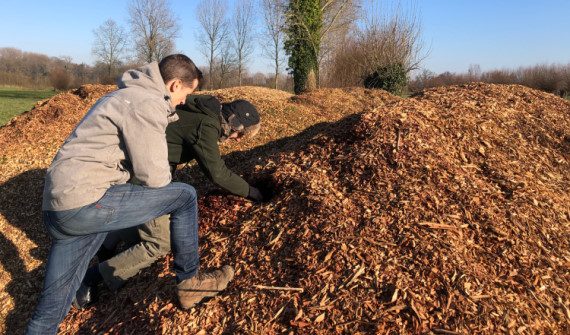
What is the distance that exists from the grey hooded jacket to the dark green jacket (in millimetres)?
774

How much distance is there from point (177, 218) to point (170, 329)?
723 mm

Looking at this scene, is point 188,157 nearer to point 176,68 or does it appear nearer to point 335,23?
point 176,68

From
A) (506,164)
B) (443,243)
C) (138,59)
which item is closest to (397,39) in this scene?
(506,164)

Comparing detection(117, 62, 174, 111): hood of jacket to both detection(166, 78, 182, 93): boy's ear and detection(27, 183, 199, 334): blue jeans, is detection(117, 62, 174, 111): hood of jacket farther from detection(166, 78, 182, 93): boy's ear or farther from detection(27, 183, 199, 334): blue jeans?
detection(27, 183, 199, 334): blue jeans

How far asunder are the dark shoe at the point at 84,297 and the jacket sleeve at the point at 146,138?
1.38 metres

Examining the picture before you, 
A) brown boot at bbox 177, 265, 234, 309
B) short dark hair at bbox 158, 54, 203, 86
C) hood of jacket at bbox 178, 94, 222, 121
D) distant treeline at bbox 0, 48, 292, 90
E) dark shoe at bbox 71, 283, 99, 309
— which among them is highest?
distant treeline at bbox 0, 48, 292, 90

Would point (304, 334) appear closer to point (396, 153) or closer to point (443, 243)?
point (443, 243)

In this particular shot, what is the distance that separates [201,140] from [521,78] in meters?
38.8

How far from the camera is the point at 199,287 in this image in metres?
2.87

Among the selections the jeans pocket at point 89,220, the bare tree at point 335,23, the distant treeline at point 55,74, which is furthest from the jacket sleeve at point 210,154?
the distant treeline at point 55,74

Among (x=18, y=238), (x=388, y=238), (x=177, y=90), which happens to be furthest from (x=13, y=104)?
(x=388, y=238)

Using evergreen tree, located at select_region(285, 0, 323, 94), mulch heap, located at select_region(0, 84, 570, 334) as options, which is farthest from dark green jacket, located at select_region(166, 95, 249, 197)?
evergreen tree, located at select_region(285, 0, 323, 94)

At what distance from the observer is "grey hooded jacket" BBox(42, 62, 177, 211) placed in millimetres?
2377

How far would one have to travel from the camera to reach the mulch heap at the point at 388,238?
2.59 meters
